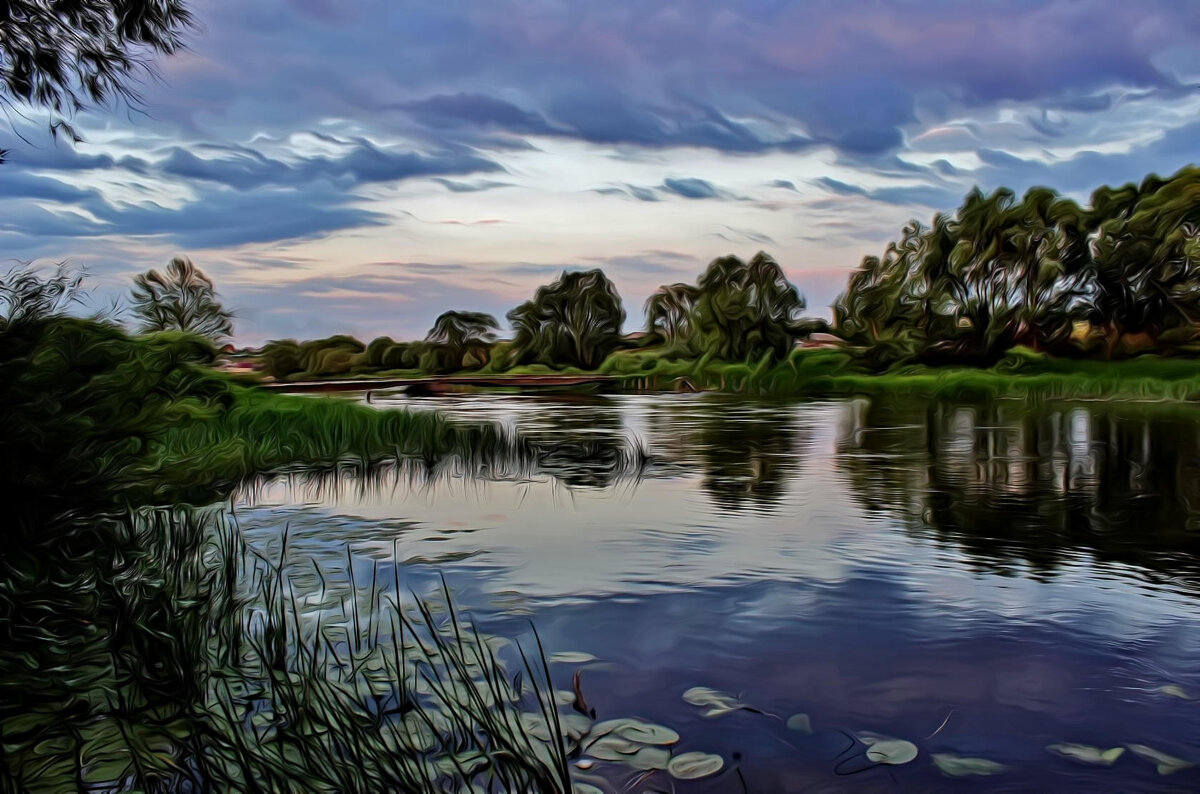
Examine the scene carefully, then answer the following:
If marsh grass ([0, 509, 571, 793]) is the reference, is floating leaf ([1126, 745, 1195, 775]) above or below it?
below

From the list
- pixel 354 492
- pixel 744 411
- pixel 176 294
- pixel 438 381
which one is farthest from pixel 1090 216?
pixel 176 294

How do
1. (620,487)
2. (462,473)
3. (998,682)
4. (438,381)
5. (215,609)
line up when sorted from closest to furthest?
(998,682)
(215,609)
(620,487)
(462,473)
(438,381)

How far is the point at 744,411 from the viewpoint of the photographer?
122 ft

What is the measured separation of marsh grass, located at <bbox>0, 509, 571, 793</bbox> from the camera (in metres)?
3.83

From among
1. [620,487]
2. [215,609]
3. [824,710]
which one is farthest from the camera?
[620,487]

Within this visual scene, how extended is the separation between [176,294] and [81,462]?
134 feet

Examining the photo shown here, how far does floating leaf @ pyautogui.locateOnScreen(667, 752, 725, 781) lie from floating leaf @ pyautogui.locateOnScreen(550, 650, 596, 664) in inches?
59.0

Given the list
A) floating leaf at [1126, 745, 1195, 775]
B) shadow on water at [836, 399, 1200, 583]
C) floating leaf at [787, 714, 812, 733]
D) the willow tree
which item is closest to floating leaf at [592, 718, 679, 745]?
floating leaf at [787, 714, 812, 733]

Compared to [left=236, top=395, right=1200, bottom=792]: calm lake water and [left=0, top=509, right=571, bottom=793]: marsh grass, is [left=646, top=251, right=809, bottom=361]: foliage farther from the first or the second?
[left=0, top=509, right=571, bottom=793]: marsh grass

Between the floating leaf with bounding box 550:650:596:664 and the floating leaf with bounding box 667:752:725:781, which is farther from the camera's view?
the floating leaf with bounding box 550:650:596:664

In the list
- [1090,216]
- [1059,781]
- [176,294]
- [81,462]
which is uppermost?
[1090,216]

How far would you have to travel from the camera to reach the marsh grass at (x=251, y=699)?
383 centimetres

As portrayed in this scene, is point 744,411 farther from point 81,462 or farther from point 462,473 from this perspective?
point 81,462

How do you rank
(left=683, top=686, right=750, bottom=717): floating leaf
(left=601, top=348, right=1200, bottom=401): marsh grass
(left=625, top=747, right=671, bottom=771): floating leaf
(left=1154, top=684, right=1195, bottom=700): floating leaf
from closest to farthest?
(left=625, top=747, right=671, bottom=771): floating leaf
(left=683, top=686, right=750, bottom=717): floating leaf
(left=1154, top=684, right=1195, bottom=700): floating leaf
(left=601, top=348, right=1200, bottom=401): marsh grass
